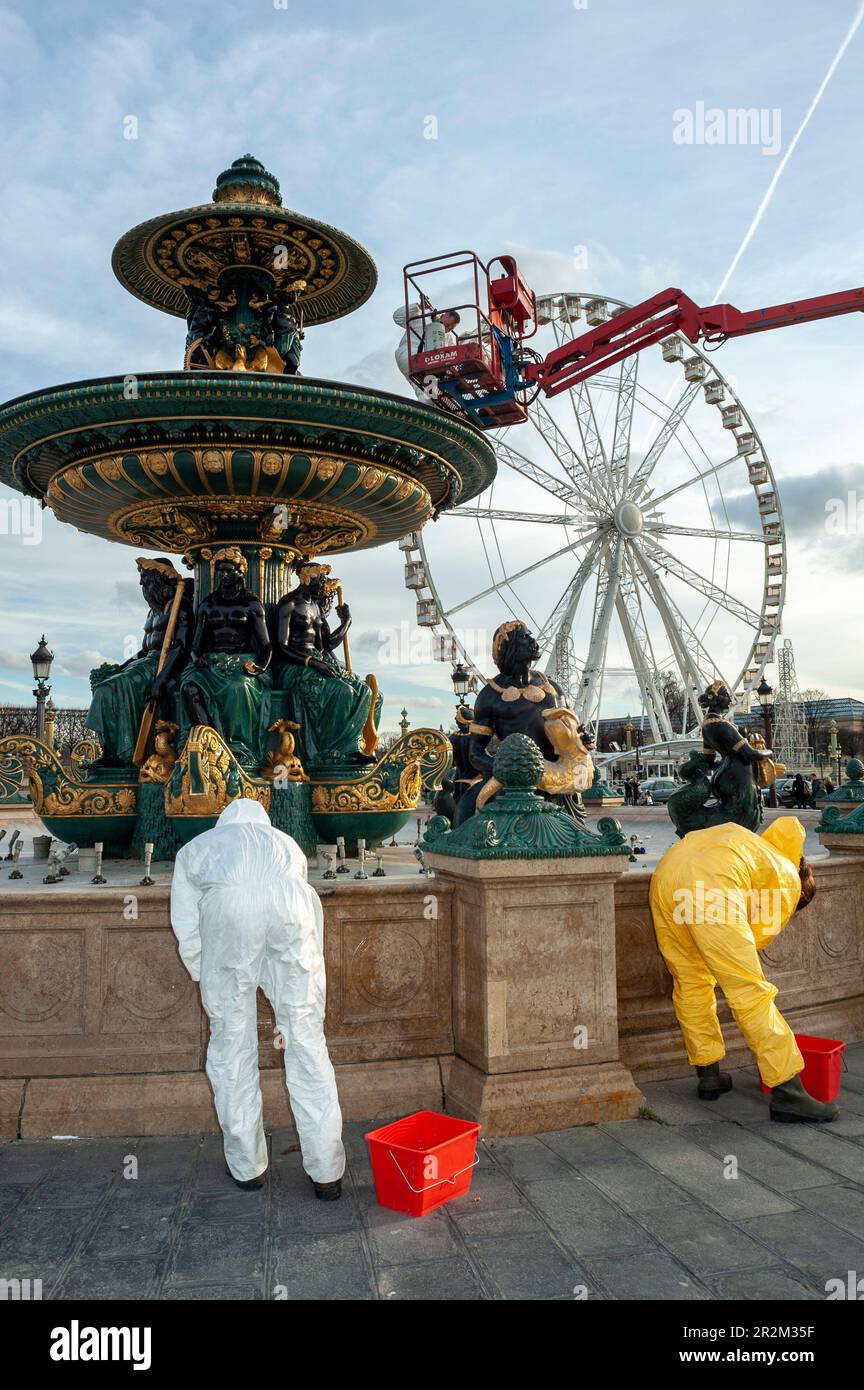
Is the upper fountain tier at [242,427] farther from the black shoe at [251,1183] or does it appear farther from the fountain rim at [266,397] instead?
the black shoe at [251,1183]

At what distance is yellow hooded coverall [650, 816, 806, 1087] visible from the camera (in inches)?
187

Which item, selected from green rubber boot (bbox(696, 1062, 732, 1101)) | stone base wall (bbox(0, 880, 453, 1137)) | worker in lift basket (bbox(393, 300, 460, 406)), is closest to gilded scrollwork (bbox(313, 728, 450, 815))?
stone base wall (bbox(0, 880, 453, 1137))

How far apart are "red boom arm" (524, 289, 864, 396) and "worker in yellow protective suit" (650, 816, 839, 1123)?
2136 cm

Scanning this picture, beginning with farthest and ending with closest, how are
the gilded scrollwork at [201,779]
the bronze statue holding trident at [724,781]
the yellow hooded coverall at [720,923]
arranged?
the gilded scrollwork at [201,779]
the bronze statue holding trident at [724,781]
the yellow hooded coverall at [720,923]

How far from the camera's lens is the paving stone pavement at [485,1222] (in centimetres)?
324

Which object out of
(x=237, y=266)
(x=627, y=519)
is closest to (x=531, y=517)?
(x=627, y=519)

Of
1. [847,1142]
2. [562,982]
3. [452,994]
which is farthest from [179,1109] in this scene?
[847,1142]

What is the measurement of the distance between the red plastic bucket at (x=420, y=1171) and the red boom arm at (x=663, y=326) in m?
23.4

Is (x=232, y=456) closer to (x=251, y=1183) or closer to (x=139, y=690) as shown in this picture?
(x=139, y=690)

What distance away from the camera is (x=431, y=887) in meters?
5.06

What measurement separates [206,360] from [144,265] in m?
1.28

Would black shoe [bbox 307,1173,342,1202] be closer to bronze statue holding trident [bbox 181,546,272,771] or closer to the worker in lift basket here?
bronze statue holding trident [bbox 181,546,272,771]

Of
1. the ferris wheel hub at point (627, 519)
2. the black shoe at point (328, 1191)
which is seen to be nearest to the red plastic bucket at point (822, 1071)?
the black shoe at point (328, 1191)

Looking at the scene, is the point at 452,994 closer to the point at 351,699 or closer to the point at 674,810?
the point at 674,810
